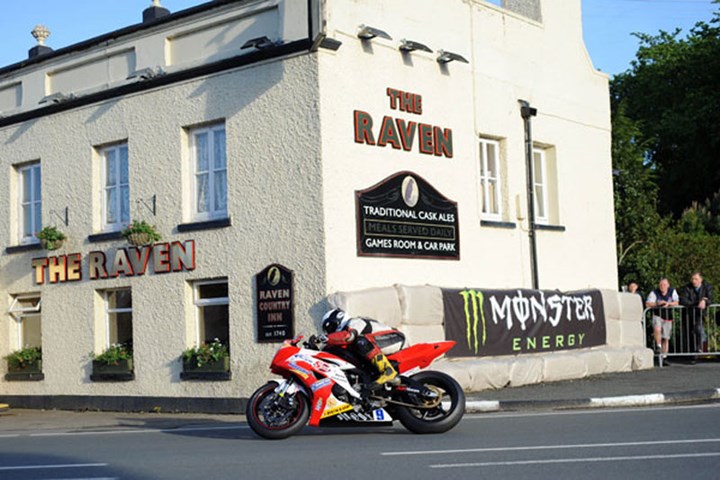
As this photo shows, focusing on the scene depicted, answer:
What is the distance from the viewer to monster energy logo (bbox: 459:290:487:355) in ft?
57.2

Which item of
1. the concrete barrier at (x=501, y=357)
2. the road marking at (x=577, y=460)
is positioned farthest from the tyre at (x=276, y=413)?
the concrete barrier at (x=501, y=357)

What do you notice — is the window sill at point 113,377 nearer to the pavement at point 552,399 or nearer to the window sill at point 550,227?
the pavement at point 552,399

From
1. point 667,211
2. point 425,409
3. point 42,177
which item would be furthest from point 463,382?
point 667,211

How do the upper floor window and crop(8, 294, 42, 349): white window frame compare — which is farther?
crop(8, 294, 42, 349): white window frame

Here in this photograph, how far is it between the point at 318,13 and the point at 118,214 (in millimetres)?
5678

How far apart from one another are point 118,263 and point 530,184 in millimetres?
7768

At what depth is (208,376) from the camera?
667 inches

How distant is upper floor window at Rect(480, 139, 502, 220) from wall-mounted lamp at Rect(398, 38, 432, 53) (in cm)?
258

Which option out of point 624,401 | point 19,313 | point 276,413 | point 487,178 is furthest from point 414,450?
point 19,313

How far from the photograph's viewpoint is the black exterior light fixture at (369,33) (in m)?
16.4

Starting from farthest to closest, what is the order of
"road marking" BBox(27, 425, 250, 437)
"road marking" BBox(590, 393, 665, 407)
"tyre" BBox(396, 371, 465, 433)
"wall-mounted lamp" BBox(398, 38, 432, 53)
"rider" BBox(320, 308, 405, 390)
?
"wall-mounted lamp" BBox(398, 38, 432, 53)
"road marking" BBox(590, 393, 665, 407)
"road marking" BBox(27, 425, 250, 437)
"rider" BBox(320, 308, 405, 390)
"tyre" BBox(396, 371, 465, 433)

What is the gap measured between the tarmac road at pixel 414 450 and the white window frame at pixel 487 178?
236 inches


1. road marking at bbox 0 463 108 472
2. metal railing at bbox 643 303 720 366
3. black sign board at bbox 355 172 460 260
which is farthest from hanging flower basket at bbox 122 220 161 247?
metal railing at bbox 643 303 720 366

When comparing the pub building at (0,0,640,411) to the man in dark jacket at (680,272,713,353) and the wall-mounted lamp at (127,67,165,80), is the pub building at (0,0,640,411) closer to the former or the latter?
the wall-mounted lamp at (127,67,165,80)
